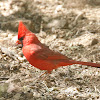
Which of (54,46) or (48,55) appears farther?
(54,46)

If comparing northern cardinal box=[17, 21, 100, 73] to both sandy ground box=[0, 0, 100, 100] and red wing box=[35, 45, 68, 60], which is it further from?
sandy ground box=[0, 0, 100, 100]

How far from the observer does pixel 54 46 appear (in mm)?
4008

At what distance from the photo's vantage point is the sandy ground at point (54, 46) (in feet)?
8.57

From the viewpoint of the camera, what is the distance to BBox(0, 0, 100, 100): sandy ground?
8.57 ft

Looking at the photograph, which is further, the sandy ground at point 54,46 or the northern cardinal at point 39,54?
the northern cardinal at point 39,54

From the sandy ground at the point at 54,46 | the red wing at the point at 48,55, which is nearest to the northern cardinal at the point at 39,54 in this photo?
the red wing at the point at 48,55

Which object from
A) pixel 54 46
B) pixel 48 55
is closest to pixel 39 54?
pixel 48 55

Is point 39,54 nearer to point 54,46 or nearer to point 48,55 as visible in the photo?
point 48,55

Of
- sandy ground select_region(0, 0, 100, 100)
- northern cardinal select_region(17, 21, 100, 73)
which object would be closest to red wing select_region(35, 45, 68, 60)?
northern cardinal select_region(17, 21, 100, 73)

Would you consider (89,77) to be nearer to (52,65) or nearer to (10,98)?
(52,65)

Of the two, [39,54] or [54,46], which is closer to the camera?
[39,54]

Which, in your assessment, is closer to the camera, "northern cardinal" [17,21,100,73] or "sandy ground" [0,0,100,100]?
"sandy ground" [0,0,100,100]

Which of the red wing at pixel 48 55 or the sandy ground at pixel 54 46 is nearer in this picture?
the sandy ground at pixel 54 46

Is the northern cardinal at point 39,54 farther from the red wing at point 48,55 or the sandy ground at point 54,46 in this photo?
the sandy ground at point 54,46
